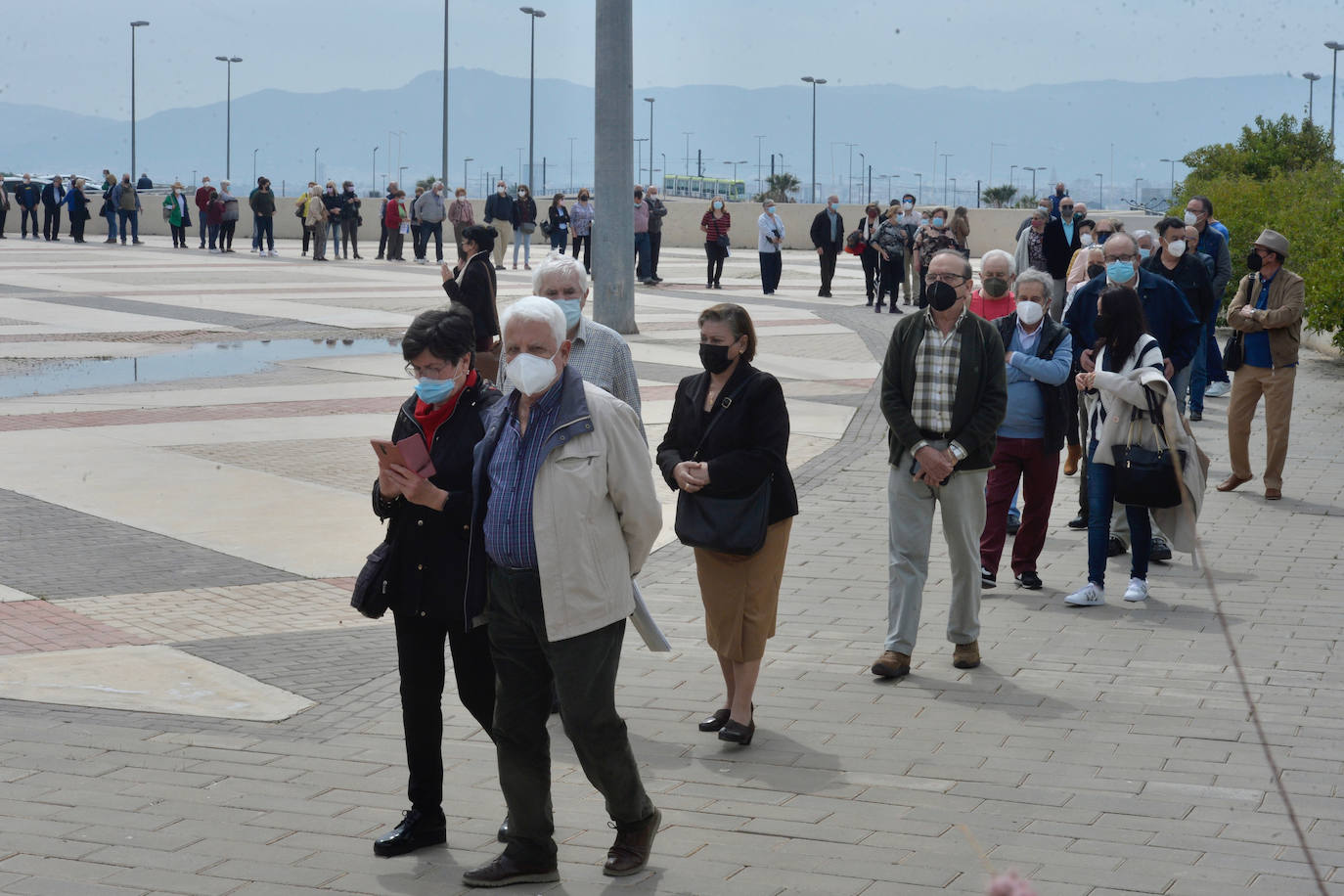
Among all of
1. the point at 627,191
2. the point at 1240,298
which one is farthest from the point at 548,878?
the point at 627,191

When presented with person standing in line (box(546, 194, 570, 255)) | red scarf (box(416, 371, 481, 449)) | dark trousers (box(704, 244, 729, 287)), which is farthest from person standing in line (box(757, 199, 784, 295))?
red scarf (box(416, 371, 481, 449))

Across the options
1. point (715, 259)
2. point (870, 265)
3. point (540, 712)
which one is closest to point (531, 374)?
point (540, 712)

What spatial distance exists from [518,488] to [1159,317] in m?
6.59

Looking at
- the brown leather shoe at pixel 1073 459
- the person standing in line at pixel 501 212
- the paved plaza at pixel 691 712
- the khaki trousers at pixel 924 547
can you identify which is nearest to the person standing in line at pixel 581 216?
the person standing in line at pixel 501 212

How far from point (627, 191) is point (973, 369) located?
13044 mm

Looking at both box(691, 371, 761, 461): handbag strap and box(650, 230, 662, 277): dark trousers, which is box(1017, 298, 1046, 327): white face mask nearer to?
box(691, 371, 761, 461): handbag strap

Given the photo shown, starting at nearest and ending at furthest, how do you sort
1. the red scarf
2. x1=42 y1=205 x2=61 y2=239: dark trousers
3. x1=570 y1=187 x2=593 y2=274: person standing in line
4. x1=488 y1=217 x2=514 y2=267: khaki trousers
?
1. the red scarf
2. x1=570 y1=187 x2=593 y2=274: person standing in line
3. x1=488 y1=217 x2=514 y2=267: khaki trousers
4. x1=42 y1=205 x2=61 y2=239: dark trousers

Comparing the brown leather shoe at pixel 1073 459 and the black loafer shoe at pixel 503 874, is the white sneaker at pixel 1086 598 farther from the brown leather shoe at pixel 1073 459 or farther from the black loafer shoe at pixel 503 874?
the black loafer shoe at pixel 503 874

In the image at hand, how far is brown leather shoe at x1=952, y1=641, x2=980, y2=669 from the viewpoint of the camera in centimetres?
701

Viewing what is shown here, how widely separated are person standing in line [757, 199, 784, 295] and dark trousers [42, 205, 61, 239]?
25.0m

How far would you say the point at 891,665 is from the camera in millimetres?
6809

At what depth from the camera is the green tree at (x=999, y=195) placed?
84.8m

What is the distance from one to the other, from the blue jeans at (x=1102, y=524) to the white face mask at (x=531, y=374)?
4408 millimetres

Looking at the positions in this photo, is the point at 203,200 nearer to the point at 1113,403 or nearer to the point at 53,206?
the point at 53,206
